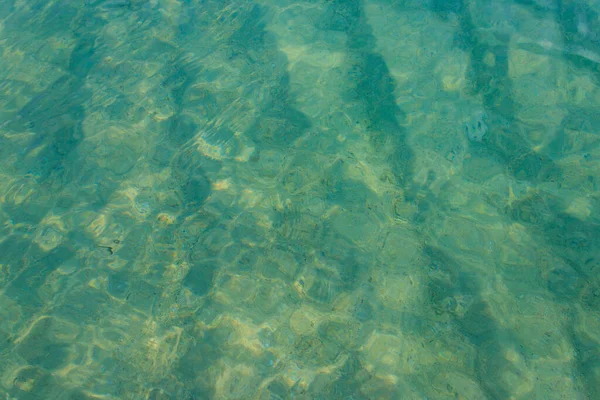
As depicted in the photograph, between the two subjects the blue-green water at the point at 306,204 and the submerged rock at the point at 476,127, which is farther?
the submerged rock at the point at 476,127

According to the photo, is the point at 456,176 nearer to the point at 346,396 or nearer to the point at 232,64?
the point at 346,396

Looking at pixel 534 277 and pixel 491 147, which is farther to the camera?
pixel 491 147

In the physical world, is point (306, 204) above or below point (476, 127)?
below

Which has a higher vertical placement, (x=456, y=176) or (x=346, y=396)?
(x=456, y=176)

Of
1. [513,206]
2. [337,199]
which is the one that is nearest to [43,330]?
[337,199]

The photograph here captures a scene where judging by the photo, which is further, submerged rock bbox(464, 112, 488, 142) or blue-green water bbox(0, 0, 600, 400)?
submerged rock bbox(464, 112, 488, 142)

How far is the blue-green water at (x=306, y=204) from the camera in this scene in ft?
11.3

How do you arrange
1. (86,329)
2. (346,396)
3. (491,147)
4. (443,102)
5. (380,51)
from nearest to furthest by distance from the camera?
(346,396) → (86,329) → (491,147) → (443,102) → (380,51)

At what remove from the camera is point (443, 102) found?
5.00m

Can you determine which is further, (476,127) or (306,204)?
(476,127)

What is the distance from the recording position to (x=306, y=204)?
14.2ft

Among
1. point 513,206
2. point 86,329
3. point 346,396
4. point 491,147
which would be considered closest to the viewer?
point 346,396

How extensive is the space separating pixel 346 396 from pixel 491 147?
10.3 feet

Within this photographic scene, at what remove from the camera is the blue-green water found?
3445 mm
